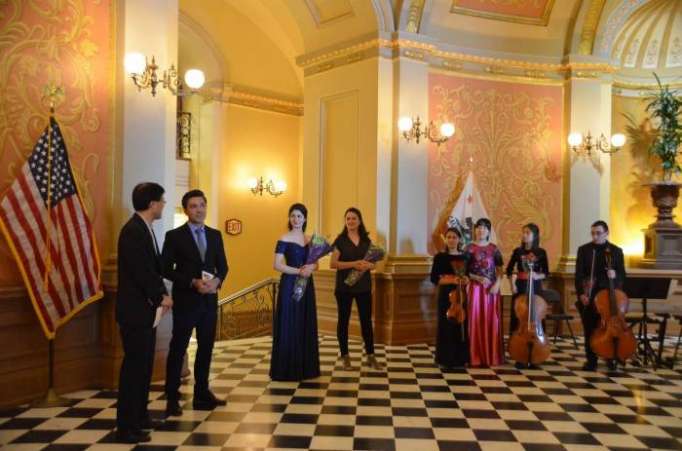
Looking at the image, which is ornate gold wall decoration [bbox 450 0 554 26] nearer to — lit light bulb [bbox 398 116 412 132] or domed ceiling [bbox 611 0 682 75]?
lit light bulb [bbox 398 116 412 132]

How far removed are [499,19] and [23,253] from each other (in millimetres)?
7388

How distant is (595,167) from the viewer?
33.3 feet

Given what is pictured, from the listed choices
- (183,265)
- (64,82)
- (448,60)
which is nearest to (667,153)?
(448,60)

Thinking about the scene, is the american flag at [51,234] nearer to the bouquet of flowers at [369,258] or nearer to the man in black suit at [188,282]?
the man in black suit at [188,282]

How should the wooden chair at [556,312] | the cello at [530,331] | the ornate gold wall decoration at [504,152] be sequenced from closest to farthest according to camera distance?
1. the cello at [530,331]
2. the wooden chair at [556,312]
3. the ornate gold wall decoration at [504,152]

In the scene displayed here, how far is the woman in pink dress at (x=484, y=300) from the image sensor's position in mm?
7277

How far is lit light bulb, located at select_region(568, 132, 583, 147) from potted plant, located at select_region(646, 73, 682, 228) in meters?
1.72

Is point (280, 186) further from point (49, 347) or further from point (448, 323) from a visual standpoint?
point (49, 347)

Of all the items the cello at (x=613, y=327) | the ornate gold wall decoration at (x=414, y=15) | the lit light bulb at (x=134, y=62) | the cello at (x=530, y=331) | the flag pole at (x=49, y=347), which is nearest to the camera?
the flag pole at (x=49, y=347)

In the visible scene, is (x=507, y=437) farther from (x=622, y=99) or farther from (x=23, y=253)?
(x=622, y=99)

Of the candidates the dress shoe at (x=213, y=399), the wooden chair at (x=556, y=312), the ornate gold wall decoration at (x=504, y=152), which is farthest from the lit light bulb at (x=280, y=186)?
the dress shoe at (x=213, y=399)

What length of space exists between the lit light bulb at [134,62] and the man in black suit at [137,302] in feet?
6.18

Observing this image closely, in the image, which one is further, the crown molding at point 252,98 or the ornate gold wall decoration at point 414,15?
the crown molding at point 252,98

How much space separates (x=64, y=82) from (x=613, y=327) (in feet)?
18.4
